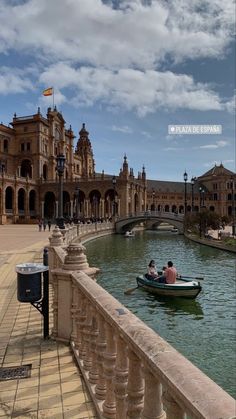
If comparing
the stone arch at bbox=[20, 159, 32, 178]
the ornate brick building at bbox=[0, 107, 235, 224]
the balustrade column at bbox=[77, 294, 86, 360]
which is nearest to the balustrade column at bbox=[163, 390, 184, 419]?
the balustrade column at bbox=[77, 294, 86, 360]

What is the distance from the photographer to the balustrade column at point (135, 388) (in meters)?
2.71

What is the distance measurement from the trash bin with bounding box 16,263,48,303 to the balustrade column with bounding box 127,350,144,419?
3805mm

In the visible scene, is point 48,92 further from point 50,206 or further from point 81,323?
point 81,323

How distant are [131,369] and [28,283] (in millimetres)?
3882

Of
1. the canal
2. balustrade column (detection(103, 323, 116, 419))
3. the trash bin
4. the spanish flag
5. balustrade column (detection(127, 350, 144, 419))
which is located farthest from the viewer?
the spanish flag

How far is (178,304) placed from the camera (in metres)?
16.0

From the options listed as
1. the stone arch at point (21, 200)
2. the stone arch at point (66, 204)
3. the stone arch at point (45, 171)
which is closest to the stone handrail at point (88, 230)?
the stone arch at point (66, 204)

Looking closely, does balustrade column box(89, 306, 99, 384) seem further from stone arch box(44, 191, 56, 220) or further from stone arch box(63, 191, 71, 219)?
stone arch box(44, 191, 56, 220)

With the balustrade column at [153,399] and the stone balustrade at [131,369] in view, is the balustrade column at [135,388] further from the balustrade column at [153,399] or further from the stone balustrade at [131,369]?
the balustrade column at [153,399]

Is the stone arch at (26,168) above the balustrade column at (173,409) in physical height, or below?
above

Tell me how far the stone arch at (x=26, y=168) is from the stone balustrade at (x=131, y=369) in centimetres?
7807

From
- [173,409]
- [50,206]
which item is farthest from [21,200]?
[173,409]

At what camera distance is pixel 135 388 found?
8.95 ft

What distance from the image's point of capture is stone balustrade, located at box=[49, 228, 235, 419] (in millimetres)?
1843
